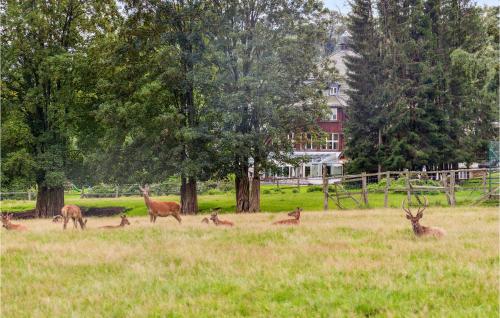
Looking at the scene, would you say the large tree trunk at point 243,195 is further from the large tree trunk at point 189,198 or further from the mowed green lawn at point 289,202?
the mowed green lawn at point 289,202

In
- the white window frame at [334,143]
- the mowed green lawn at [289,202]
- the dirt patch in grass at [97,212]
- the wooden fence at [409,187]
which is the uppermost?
the white window frame at [334,143]

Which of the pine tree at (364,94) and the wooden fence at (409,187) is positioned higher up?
the pine tree at (364,94)

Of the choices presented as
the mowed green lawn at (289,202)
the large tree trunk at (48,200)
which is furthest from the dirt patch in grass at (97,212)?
the large tree trunk at (48,200)

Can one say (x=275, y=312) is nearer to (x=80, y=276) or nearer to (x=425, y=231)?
(x=80, y=276)

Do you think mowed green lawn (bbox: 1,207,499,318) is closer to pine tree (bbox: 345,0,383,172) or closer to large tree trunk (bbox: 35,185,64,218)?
large tree trunk (bbox: 35,185,64,218)

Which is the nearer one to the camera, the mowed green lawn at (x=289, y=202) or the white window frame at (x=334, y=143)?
the mowed green lawn at (x=289, y=202)

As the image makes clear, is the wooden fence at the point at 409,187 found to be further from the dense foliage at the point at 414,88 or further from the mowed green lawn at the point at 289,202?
the dense foliage at the point at 414,88

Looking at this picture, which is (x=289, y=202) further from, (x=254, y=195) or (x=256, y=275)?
(x=256, y=275)

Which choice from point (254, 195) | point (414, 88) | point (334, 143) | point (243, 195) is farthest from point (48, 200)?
point (334, 143)

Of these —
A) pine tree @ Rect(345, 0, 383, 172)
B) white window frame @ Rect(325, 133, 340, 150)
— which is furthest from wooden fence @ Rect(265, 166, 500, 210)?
white window frame @ Rect(325, 133, 340, 150)

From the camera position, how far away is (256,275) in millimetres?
8812

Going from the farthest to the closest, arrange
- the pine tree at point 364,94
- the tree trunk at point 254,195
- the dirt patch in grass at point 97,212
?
the pine tree at point 364,94 → the dirt patch in grass at point 97,212 → the tree trunk at point 254,195

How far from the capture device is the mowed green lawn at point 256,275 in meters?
7.13

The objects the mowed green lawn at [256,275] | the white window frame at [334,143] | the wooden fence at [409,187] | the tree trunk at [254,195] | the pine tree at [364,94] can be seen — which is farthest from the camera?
the white window frame at [334,143]
